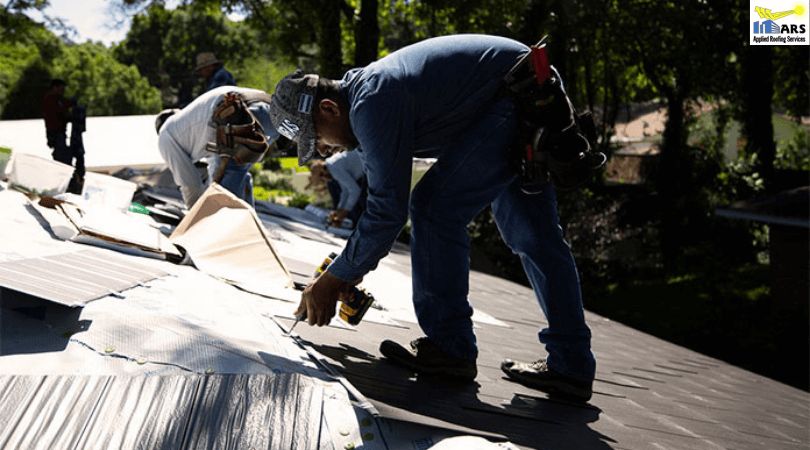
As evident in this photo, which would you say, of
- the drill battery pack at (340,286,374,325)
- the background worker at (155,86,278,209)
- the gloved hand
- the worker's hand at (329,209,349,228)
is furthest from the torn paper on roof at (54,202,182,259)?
the worker's hand at (329,209,349,228)

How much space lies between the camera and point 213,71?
7660 millimetres

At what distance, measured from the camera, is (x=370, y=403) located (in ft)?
6.38

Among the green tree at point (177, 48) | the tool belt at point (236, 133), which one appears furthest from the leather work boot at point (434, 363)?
the green tree at point (177, 48)

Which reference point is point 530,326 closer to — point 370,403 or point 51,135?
point 370,403

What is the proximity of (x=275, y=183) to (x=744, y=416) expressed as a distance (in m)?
23.4

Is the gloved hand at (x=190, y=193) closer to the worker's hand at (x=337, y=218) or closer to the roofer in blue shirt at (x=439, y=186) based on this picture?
the roofer in blue shirt at (x=439, y=186)

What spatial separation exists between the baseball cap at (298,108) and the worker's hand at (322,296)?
21.1 inches

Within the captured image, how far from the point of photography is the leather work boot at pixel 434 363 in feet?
8.63

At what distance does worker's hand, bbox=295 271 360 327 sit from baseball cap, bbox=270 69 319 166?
54cm

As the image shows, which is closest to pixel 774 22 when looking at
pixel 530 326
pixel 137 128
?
pixel 530 326

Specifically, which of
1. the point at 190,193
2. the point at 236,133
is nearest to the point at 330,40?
the point at 190,193

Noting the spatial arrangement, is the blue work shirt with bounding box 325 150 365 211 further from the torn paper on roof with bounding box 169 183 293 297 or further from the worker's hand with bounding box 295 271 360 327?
the worker's hand with bounding box 295 271 360 327

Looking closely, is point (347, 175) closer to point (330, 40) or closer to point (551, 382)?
point (551, 382)

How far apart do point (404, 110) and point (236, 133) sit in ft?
9.08
